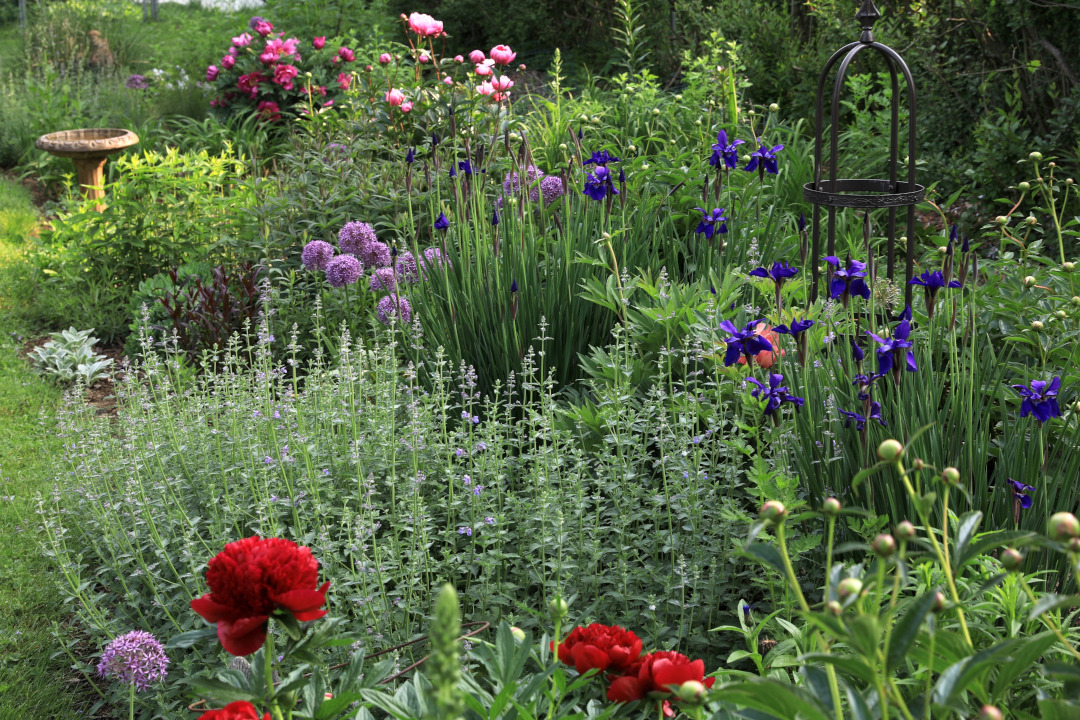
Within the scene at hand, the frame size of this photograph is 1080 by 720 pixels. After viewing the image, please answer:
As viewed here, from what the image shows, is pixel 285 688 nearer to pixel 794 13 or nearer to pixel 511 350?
pixel 511 350

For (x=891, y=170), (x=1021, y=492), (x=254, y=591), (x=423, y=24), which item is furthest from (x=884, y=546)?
(x=423, y=24)

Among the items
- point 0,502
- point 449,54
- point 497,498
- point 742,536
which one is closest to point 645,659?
point 742,536

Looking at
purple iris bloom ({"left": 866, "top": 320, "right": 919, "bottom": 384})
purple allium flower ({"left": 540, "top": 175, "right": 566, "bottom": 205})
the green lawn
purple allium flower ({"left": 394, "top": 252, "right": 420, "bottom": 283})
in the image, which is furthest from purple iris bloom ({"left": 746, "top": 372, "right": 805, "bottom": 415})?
purple allium flower ({"left": 540, "top": 175, "right": 566, "bottom": 205})

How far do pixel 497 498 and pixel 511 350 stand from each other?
36.7 inches

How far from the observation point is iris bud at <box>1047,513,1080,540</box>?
0.81 metres

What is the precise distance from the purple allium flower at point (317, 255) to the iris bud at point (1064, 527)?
339cm

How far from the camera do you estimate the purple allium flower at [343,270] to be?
3.64 m

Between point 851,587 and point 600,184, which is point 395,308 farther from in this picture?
point 851,587

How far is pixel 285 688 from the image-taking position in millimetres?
1161

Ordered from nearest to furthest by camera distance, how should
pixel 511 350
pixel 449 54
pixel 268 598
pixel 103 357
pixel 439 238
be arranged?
1. pixel 268 598
2. pixel 511 350
3. pixel 439 238
4. pixel 103 357
5. pixel 449 54

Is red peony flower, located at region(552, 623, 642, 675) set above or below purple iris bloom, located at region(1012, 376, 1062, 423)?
below

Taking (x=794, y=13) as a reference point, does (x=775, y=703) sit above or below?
below

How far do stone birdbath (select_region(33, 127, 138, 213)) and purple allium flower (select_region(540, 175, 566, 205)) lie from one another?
405 centimetres

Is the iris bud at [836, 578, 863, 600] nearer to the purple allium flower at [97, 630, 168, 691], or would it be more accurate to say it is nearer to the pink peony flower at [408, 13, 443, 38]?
the purple allium flower at [97, 630, 168, 691]
